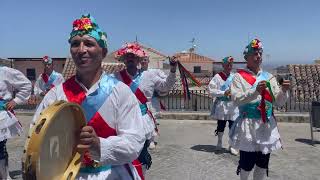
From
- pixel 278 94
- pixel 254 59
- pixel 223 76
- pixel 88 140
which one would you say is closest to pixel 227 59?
pixel 223 76

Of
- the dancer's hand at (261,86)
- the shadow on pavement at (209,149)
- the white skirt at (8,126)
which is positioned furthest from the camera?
the shadow on pavement at (209,149)

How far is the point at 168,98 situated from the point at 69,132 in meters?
12.5

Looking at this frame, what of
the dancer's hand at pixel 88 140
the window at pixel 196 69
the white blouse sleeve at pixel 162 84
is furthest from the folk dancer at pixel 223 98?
the window at pixel 196 69

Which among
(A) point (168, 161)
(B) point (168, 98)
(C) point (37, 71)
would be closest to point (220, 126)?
(A) point (168, 161)

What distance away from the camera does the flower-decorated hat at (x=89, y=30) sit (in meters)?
2.60

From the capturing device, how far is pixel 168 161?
309 inches

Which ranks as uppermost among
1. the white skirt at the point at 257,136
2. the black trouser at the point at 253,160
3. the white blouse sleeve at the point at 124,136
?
the white blouse sleeve at the point at 124,136

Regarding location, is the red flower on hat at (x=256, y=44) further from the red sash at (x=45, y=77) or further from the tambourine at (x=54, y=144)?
the red sash at (x=45, y=77)

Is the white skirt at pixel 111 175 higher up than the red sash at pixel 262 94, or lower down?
lower down

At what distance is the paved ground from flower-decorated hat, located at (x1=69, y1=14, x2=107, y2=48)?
14.6 feet

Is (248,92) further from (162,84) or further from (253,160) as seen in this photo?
(162,84)

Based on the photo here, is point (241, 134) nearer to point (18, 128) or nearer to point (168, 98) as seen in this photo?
point (18, 128)

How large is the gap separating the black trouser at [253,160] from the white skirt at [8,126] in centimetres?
332

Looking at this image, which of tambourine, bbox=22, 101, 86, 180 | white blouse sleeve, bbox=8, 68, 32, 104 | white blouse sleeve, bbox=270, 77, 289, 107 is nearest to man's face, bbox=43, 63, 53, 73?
white blouse sleeve, bbox=8, 68, 32, 104
